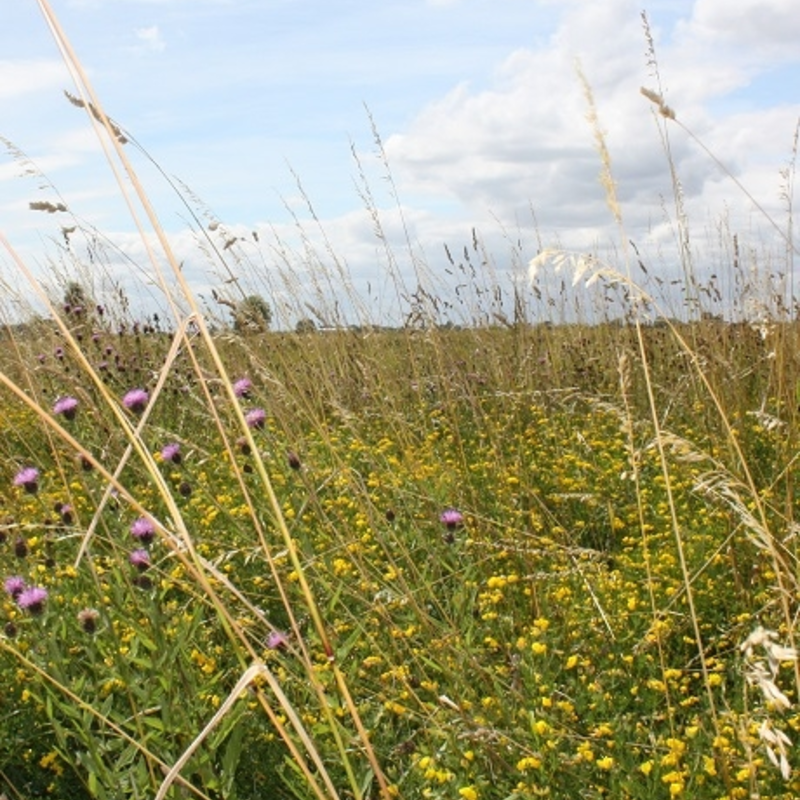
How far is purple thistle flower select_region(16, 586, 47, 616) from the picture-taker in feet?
7.10

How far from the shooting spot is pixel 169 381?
5164 mm

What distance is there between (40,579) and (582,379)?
11.7 ft

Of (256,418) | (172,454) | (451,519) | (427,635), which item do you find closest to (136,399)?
(172,454)

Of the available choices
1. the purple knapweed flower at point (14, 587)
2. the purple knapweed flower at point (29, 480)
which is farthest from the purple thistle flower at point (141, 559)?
the purple knapweed flower at point (29, 480)

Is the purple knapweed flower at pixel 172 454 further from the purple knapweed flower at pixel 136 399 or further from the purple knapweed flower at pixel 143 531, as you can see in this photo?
the purple knapweed flower at pixel 143 531

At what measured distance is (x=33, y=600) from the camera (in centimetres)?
217

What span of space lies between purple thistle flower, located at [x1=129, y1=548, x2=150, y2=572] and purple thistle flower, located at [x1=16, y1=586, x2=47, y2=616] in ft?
0.66

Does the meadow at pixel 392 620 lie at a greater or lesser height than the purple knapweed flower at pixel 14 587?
lesser

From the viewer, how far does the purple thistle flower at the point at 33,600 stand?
2.16 meters

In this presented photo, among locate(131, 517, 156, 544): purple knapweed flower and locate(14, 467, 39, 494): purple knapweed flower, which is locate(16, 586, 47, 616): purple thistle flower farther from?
locate(14, 467, 39, 494): purple knapweed flower

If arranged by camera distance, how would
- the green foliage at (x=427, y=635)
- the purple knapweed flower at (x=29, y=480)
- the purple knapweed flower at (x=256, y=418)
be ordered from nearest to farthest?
the green foliage at (x=427, y=635), the purple knapweed flower at (x=29, y=480), the purple knapweed flower at (x=256, y=418)

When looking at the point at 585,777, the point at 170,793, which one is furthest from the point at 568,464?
the point at 170,793

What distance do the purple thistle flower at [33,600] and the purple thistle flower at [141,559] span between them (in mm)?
202

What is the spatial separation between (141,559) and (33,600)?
243 millimetres
